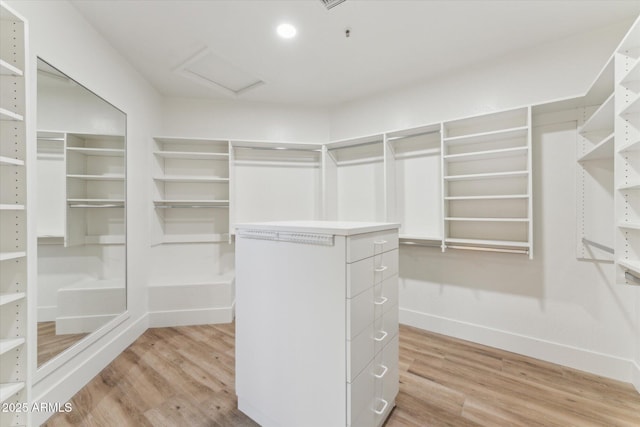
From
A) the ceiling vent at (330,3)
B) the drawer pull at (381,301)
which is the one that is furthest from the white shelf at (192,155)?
the drawer pull at (381,301)

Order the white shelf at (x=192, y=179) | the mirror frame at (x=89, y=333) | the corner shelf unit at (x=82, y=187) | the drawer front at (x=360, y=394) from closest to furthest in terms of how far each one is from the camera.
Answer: the drawer front at (x=360, y=394) → the mirror frame at (x=89, y=333) → the corner shelf unit at (x=82, y=187) → the white shelf at (x=192, y=179)

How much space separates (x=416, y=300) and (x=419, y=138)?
1804 mm

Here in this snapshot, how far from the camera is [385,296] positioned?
1.57m

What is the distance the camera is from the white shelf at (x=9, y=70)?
1.14 m

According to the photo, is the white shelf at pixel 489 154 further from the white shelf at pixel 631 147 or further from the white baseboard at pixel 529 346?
the white baseboard at pixel 529 346

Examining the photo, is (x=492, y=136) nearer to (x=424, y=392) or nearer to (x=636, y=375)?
(x=636, y=375)

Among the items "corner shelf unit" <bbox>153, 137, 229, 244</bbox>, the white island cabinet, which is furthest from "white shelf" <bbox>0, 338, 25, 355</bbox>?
"corner shelf unit" <bbox>153, 137, 229, 244</bbox>

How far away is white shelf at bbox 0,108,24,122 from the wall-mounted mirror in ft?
1.60

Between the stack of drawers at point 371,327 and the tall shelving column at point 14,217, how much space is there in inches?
58.9

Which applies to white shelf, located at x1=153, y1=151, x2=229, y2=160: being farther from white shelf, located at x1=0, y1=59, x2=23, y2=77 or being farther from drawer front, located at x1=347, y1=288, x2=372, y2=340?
drawer front, located at x1=347, y1=288, x2=372, y2=340

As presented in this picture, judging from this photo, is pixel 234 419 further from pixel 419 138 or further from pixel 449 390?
pixel 419 138

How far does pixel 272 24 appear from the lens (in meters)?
2.08

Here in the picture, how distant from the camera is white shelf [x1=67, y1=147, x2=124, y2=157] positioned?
1.95 metres

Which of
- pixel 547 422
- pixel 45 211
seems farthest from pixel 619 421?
pixel 45 211
